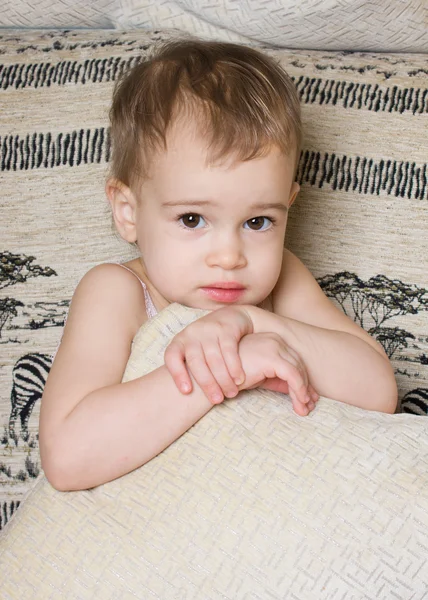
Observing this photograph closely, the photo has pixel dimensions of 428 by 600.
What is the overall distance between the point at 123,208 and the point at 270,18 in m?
0.39

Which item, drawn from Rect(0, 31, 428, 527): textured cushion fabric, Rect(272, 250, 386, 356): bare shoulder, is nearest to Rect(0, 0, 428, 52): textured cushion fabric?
Rect(0, 31, 428, 527): textured cushion fabric

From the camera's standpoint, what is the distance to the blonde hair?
86 cm

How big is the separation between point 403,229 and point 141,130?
398 millimetres

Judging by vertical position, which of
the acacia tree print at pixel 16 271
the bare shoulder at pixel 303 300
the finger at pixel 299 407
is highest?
the finger at pixel 299 407

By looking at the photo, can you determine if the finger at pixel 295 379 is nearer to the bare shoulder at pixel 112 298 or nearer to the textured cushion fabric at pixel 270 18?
the bare shoulder at pixel 112 298

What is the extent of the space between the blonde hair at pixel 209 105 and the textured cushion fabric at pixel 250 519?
0.94 feet

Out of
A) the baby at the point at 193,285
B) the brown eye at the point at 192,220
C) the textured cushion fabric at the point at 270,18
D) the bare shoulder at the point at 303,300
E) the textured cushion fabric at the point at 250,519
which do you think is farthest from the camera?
the textured cushion fabric at the point at 270,18

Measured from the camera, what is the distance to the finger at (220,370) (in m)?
0.76

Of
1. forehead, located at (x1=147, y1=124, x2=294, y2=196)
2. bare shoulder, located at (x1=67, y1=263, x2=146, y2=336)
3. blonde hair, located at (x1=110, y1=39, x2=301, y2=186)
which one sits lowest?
bare shoulder, located at (x1=67, y1=263, x2=146, y2=336)

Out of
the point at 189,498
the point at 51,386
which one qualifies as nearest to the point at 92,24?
the point at 51,386

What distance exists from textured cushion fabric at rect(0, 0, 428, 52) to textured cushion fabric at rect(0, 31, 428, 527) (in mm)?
26

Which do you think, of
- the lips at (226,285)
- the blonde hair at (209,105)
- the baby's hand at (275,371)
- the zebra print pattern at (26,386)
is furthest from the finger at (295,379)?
the zebra print pattern at (26,386)

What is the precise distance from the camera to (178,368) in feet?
2.51

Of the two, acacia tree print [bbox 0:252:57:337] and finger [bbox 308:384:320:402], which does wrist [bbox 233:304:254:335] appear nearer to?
finger [bbox 308:384:320:402]
